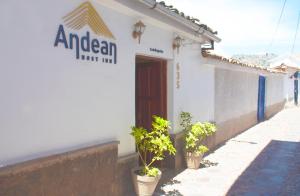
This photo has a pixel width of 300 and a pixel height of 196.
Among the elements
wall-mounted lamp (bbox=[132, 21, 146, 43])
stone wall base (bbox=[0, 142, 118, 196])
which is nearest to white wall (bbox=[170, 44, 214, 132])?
wall-mounted lamp (bbox=[132, 21, 146, 43])

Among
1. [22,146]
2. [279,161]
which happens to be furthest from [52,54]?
[279,161]

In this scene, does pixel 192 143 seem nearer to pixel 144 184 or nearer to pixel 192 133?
pixel 192 133

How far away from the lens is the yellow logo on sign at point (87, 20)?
16.5 feet

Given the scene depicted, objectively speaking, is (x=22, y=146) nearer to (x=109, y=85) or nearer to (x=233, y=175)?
(x=109, y=85)

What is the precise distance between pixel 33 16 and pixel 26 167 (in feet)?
6.11

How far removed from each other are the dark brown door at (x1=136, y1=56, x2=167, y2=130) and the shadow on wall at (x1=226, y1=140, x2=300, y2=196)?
2391 mm

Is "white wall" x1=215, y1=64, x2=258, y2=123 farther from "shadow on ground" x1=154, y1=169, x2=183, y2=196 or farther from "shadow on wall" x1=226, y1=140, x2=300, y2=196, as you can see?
"shadow on ground" x1=154, y1=169, x2=183, y2=196

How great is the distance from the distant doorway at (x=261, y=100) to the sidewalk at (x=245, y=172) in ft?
21.7

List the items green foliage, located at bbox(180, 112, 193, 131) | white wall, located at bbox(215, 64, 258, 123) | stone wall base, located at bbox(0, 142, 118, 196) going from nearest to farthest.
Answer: stone wall base, located at bbox(0, 142, 118, 196), green foliage, located at bbox(180, 112, 193, 131), white wall, located at bbox(215, 64, 258, 123)

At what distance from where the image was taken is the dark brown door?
8.23m

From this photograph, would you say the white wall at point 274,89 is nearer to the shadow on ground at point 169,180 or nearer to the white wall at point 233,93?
the white wall at point 233,93

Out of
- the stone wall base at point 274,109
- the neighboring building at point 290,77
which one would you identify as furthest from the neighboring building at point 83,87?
the neighboring building at point 290,77

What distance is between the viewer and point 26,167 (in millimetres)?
4113

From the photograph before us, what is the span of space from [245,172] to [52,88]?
17.9 ft
